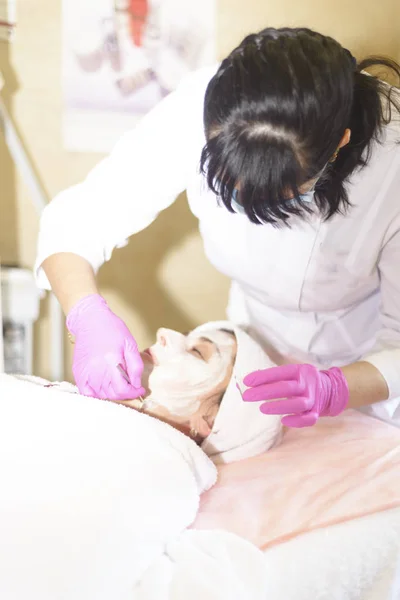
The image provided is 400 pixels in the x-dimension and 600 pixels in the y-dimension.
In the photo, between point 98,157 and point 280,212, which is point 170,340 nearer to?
point 280,212

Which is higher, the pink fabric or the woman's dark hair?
the woman's dark hair

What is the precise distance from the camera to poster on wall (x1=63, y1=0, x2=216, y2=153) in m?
1.99

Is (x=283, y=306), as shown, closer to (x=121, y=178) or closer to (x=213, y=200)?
(x=213, y=200)

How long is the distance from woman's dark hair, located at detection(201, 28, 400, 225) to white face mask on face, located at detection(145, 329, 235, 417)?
41 cm

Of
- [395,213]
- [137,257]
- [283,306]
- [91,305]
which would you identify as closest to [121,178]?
[91,305]

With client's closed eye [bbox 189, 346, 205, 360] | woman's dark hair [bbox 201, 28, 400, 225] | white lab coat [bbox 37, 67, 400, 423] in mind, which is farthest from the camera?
client's closed eye [bbox 189, 346, 205, 360]

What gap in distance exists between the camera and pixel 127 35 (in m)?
2.05

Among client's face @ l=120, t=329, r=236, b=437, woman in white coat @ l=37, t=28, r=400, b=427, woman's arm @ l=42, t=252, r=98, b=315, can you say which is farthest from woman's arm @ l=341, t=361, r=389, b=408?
woman's arm @ l=42, t=252, r=98, b=315

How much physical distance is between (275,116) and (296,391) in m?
0.49

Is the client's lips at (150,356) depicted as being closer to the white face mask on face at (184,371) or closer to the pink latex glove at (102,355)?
the white face mask on face at (184,371)

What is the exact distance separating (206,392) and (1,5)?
1.21 m

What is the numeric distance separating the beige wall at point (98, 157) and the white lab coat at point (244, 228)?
576 millimetres

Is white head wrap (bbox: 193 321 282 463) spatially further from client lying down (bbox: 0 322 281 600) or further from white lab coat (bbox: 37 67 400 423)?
white lab coat (bbox: 37 67 400 423)

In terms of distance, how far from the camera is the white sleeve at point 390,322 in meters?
1.32
